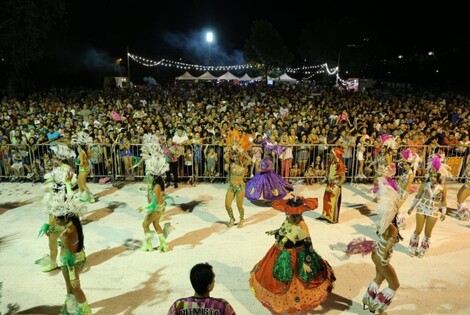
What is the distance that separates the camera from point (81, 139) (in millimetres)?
10805

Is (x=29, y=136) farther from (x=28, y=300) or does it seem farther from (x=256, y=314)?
(x=256, y=314)

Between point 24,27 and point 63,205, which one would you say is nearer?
point 63,205

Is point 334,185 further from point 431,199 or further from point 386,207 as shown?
point 386,207

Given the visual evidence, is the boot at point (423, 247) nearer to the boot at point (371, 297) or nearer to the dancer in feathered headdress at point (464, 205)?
the boot at point (371, 297)

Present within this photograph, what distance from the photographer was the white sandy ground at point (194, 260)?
5230mm

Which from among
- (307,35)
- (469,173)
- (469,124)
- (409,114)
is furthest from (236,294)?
(307,35)

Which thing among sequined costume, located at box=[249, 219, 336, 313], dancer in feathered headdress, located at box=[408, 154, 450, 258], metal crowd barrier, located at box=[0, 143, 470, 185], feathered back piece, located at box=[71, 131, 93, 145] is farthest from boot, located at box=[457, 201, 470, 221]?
feathered back piece, located at box=[71, 131, 93, 145]

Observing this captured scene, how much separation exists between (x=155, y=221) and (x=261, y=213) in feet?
9.26

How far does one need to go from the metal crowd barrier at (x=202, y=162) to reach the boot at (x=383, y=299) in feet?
18.7

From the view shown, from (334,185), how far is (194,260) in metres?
3.13

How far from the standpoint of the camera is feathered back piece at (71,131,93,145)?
10167 mm

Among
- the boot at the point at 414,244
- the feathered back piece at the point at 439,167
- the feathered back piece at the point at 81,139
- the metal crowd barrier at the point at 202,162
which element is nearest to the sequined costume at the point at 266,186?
the metal crowd barrier at the point at 202,162

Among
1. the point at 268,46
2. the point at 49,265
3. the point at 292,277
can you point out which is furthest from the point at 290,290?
the point at 268,46

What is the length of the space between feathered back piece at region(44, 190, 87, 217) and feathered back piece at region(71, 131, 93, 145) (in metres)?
5.80
